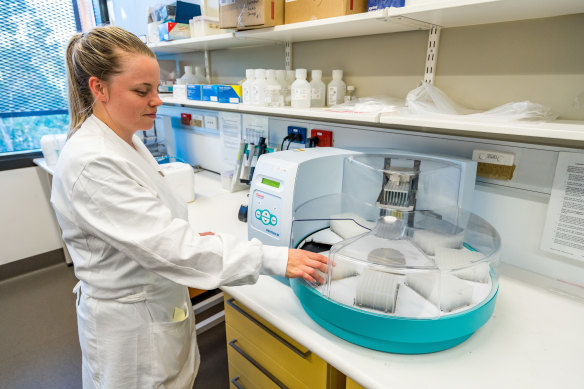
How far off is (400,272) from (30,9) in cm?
320

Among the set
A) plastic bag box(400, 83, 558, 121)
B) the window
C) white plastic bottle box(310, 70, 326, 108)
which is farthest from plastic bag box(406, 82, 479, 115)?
the window

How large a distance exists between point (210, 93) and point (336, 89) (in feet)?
2.18

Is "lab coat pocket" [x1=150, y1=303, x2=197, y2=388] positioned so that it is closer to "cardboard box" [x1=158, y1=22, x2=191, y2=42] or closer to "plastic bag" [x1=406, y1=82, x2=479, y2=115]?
"plastic bag" [x1=406, y1=82, x2=479, y2=115]

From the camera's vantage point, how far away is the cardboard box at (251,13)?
1.26 meters

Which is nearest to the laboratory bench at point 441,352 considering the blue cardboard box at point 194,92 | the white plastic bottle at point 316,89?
the white plastic bottle at point 316,89

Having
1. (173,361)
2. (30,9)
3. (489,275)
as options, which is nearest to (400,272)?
(489,275)

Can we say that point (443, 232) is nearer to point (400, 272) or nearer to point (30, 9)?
point (400, 272)

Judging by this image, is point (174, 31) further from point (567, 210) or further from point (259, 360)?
point (567, 210)

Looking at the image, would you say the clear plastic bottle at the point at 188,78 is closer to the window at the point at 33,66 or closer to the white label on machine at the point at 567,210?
the window at the point at 33,66

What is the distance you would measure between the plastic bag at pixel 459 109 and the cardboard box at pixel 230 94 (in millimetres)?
793

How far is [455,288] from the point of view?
0.84m

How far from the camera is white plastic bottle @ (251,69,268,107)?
1473mm

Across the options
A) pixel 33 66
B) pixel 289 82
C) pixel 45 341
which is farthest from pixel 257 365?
pixel 33 66

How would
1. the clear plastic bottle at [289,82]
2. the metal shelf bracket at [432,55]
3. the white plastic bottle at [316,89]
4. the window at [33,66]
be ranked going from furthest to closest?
the window at [33,66] < the clear plastic bottle at [289,82] < the white plastic bottle at [316,89] < the metal shelf bracket at [432,55]
